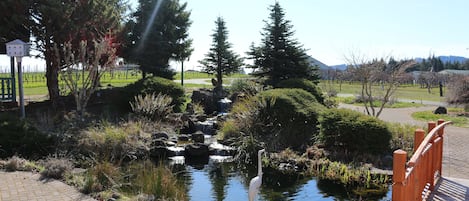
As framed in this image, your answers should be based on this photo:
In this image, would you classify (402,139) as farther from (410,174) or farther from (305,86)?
(410,174)

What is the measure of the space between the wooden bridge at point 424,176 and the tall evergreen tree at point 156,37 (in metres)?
15.9

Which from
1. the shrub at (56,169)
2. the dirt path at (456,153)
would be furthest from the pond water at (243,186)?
the shrub at (56,169)

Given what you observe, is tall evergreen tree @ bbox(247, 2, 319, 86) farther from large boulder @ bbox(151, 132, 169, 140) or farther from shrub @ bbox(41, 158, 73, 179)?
shrub @ bbox(41, 158, 73, 179)

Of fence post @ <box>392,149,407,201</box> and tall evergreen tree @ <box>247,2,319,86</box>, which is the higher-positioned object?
tall evergreen tree @ <box>247,2,319,86</box>

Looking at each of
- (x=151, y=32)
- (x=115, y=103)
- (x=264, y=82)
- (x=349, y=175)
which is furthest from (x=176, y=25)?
(x=349, y=175)

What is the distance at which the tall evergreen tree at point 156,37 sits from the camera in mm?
19734

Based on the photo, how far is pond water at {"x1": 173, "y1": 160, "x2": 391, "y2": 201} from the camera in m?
6.83

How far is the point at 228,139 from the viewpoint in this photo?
430 inches

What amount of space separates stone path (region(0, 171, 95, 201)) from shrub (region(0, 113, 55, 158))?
1.85 meters

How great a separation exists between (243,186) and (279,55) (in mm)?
12471

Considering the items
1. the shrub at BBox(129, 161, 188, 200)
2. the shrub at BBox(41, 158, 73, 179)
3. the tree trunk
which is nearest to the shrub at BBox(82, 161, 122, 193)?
the shrub at BBox(129, 161, 188, 200)

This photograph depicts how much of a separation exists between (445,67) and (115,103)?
→ 8010 cm

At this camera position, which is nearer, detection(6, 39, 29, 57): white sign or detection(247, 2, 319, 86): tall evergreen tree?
detection(6, 39, 29, 57): white sign

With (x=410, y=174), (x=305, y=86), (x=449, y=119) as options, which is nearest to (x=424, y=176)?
(x=410, y=174)
